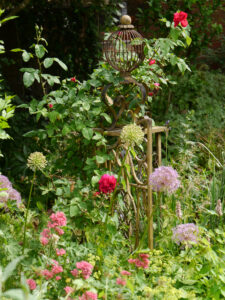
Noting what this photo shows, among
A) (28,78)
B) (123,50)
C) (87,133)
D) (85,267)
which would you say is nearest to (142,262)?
(85,267)

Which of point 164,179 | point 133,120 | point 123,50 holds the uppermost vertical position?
point 123,50

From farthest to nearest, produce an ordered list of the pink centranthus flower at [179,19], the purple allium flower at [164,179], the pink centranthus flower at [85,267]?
the pink centranthus flower at [179,19] → the purple allium flower at [164,179] → the pink centranthus flower at [85,267]

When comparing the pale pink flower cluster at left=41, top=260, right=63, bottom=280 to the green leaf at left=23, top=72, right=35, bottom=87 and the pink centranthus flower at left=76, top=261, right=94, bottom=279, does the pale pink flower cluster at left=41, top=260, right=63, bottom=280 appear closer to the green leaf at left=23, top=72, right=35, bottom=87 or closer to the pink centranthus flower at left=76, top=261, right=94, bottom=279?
the pink centranthus flower at left=76, top=261, right=94, bottom=279

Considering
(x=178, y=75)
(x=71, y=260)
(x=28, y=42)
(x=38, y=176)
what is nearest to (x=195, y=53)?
(x=178, y=75)

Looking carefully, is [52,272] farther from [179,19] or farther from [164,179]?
[179,19]

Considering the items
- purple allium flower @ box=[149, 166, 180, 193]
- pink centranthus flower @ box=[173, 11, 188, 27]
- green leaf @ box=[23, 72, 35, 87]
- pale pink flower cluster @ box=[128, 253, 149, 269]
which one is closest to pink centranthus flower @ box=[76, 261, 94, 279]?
pale pink flower cluster @ box=[128, 253, 149, 269]

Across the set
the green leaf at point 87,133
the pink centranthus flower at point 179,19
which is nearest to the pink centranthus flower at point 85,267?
the green leaf at point 87,133

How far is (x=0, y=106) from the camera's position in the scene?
2018 mm

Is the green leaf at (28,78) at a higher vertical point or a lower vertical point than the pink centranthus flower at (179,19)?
lower

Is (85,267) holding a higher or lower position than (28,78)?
lower

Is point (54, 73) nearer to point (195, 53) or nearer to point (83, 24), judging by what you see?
point (83, 24)

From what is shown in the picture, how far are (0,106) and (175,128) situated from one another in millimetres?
3792

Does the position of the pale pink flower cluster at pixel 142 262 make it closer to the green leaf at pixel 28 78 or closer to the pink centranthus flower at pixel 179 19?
the green leaf at pixel 28 78

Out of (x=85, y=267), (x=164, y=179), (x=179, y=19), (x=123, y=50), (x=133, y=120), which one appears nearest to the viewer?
(x=85, y=267)
